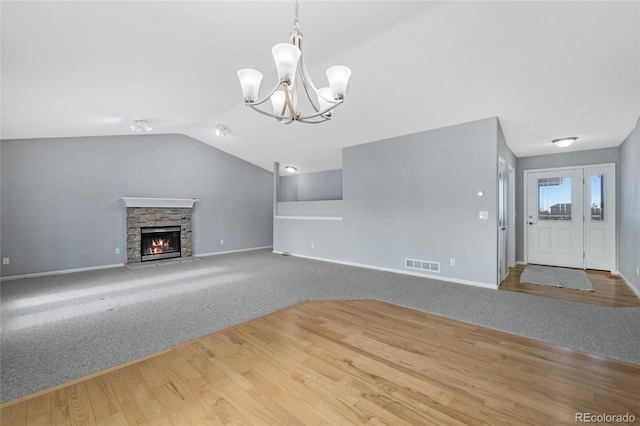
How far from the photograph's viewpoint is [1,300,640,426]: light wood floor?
1.63m

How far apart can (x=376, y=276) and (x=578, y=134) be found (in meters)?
4.03

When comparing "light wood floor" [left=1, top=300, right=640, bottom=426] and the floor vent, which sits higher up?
the floor vent

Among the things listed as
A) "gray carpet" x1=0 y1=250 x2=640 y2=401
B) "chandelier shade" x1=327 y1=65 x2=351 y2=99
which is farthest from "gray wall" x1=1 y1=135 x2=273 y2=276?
"chandelier shade" x1=327 y1=65 x2=351 y2=99

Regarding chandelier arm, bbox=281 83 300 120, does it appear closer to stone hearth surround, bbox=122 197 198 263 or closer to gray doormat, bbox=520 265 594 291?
gray doormat, bbox=520 265 594 291

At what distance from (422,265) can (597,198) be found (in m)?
3.82

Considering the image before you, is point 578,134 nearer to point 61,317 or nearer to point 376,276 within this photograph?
point 376,276

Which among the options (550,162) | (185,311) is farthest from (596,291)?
(185,311)

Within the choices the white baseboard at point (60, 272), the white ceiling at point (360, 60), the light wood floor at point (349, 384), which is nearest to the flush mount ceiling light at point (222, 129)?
the white ceiling at point (360, 60)

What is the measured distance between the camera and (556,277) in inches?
190

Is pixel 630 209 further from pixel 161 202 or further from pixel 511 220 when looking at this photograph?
pixel 161 202

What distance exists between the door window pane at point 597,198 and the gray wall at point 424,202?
6.06 feet

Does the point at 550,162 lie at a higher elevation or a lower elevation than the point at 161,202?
higher

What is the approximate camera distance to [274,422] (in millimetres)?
1583

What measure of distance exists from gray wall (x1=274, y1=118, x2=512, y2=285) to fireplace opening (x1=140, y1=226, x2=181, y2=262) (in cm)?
389
